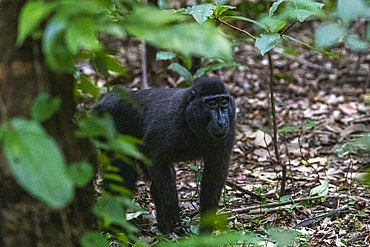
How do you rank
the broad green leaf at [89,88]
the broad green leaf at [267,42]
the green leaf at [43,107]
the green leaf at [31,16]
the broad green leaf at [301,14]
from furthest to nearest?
the broad green leaf at [267,42], the broad green leaf at [301,14], the broad green leaf at [89,88], the green leaf at [43,107], the green leaf at [31,16]

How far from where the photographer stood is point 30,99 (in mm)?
2119

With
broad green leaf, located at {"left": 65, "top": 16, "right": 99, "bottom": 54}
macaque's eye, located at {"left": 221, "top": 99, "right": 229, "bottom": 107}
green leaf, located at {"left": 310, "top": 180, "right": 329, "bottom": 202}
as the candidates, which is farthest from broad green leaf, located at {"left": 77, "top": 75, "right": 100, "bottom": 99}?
green leaf, located at {"left": 310, "top": 180, "right": 329, "bottom": 202}

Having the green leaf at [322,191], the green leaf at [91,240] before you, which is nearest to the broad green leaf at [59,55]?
the green leaf at [91,240]

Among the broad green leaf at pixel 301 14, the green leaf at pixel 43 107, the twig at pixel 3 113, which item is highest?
the broad green leaf at pixel 301 14

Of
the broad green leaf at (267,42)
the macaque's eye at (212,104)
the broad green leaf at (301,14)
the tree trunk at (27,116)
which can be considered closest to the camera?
the tree trunk at (27,116)

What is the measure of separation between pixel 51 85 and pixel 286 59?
28.5 feet

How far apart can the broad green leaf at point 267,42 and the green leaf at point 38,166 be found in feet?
9.19

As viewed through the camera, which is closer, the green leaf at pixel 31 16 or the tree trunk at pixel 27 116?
the green leaf at pixel 31 16

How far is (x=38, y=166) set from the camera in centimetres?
167

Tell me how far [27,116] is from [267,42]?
8.71ft

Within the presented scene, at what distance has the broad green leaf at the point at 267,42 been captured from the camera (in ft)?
13.8

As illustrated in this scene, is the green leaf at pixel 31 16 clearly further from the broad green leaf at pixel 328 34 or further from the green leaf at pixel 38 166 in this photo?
the broad green leaf at pixel 328 34

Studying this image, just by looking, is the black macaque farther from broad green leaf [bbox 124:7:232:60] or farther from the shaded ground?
broad green leaf [bbox 124:7:232:60]

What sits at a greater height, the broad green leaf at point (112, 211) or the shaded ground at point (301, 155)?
the broad green leaf at point (112, 211)
